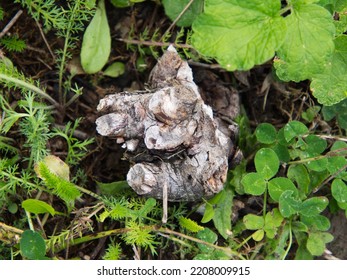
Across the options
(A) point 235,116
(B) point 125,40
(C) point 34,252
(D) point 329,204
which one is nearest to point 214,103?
(A) point 235,116

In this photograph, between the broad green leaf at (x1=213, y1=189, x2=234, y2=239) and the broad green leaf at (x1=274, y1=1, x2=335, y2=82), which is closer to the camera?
the broad green leaf at (x1=274, y1=1, x2=335, y2=82)

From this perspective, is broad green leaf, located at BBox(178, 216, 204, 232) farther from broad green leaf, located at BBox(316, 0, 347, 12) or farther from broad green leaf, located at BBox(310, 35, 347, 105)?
broad green leaf, located at BBox(316, 0, 347, 12)

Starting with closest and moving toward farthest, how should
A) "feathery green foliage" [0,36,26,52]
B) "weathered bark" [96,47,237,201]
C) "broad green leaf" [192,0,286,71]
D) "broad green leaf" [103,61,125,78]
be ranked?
"broad green leaf" [192,0,286,71] → "weathered bark" [96,47,237,201] → "feathery green foliage" [0,36,26,52] → "broad green leaf" [103,61,125,78]

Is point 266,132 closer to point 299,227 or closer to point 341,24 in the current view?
point 299,227

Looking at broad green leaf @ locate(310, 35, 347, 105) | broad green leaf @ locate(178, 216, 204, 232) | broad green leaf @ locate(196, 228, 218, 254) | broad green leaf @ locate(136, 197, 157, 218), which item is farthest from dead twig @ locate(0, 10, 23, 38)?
broad green leaf @ locate(310, 35, 347, 105)

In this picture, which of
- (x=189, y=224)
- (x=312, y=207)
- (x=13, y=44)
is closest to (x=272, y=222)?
(x=312, y=207)

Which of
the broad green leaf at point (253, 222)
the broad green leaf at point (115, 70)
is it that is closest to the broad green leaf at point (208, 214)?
the broad green leaf at point (253, 222)

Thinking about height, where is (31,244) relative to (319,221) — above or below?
above
